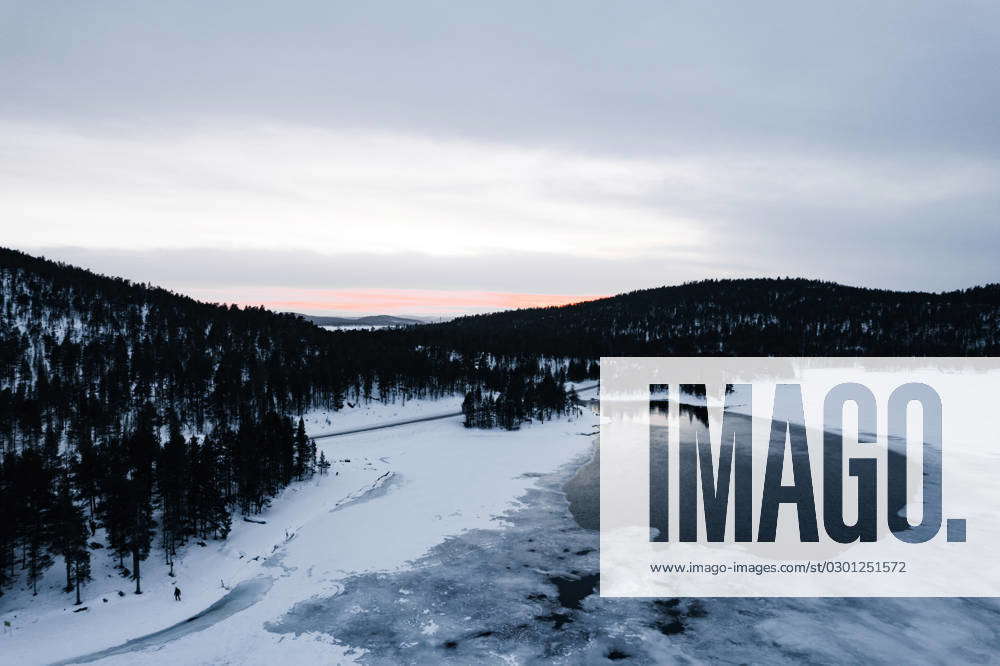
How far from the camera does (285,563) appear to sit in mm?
46500

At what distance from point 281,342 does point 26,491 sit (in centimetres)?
12232

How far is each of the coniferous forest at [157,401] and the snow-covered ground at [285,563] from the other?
219 centimetres

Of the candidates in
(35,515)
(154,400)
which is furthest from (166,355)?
(35,515)

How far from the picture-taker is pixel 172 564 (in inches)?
1746

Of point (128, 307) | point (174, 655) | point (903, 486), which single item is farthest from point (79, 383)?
point (903, 486)

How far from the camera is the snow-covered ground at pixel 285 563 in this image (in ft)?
111

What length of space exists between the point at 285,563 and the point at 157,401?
80034mm

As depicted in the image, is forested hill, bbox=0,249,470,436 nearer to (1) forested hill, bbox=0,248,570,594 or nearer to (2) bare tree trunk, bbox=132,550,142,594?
(1) forested hill, bbox=0,248,570,594

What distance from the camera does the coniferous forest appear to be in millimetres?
43438

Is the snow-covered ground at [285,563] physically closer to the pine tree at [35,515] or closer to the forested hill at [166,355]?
the pine tree at [35,515]

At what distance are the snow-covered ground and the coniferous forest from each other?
2187mm

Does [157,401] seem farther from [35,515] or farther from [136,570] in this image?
[136,570]

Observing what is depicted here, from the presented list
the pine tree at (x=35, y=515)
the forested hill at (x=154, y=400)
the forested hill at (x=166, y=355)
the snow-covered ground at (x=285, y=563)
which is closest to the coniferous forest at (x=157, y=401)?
the pine tree at (x=35, y=515)

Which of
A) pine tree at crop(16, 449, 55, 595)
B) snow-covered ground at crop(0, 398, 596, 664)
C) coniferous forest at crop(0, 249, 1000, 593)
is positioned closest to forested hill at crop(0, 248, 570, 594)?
pine tree at crop(16, 449, 55, 595)
